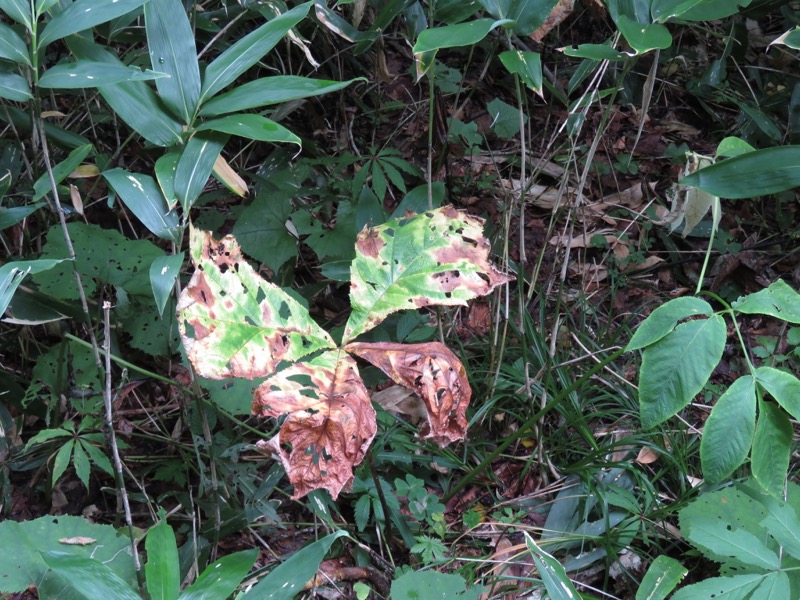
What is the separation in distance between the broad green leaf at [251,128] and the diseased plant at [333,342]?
0.65ft

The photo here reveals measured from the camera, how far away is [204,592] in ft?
3.62

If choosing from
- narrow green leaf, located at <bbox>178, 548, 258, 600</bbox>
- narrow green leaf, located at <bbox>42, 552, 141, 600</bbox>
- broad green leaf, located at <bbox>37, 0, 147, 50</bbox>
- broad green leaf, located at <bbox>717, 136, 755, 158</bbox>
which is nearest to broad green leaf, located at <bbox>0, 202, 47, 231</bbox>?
broad green leaf, located at <bbox>37, 0, 147, 50</bbox>

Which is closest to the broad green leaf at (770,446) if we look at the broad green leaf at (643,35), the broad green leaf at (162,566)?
the broad green leaf at (643,35)

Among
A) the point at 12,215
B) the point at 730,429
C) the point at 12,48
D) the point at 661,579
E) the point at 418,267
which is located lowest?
the point at 661,579

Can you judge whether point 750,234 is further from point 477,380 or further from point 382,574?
point 382,574

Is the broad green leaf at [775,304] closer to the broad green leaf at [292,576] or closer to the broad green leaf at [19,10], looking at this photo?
the broad green leaf at [292,576]

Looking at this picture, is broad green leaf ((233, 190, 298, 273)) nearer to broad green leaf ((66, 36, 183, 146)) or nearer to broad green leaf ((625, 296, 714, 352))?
broad green leaf ((66, 36, 183, 146))

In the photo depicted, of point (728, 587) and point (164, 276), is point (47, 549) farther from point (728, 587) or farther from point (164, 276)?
point (728, 587)

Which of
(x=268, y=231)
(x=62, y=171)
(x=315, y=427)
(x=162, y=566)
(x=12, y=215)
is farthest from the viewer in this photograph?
(x=268, y=231)

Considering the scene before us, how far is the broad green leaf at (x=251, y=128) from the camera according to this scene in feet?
3.92

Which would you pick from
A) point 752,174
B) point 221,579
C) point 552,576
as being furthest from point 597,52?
point 221,579

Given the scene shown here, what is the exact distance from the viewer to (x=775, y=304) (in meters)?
1.08

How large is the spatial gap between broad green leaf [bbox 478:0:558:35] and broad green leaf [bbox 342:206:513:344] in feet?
1.65

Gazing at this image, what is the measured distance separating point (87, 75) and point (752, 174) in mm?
1181
